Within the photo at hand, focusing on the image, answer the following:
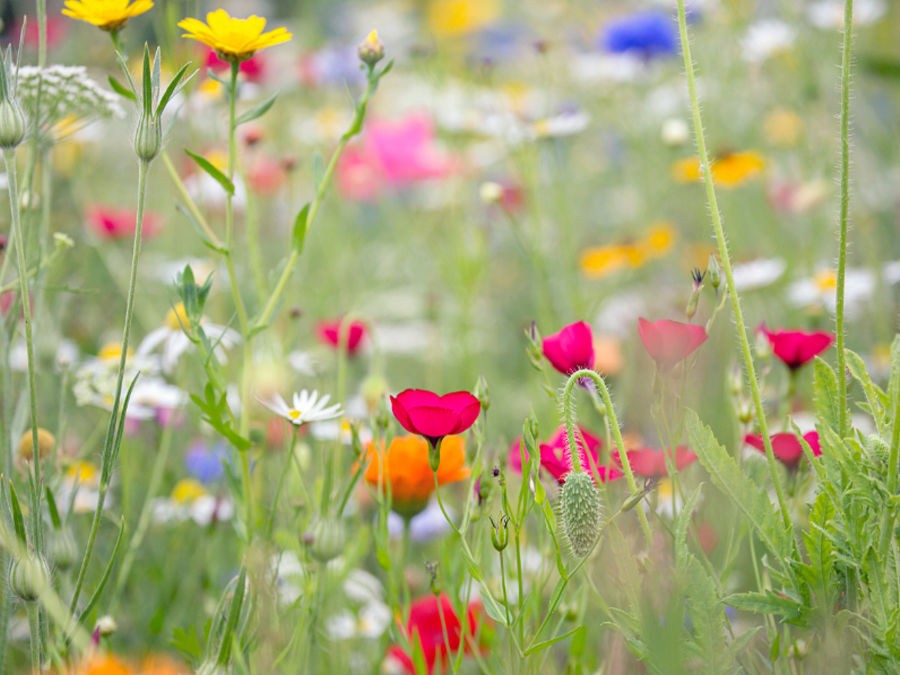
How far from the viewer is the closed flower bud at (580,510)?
2.54 ft

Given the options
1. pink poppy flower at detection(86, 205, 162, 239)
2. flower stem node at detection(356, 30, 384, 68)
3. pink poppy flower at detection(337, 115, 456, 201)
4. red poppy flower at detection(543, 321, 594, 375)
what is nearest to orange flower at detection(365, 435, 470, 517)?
red poppy flower at detection(543, 321, 594, 375)

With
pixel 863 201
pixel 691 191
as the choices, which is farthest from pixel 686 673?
pixel 691 191

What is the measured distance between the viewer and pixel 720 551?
4.09ft

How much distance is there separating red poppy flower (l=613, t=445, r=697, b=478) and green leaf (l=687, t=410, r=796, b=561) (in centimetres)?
10

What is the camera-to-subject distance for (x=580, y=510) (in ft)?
2.54

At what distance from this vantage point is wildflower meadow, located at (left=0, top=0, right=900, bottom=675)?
778 millimetres

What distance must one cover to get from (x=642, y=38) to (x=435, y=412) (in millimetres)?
1643

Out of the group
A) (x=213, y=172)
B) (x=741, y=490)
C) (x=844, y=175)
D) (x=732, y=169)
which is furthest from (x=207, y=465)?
(x=732, y=169)

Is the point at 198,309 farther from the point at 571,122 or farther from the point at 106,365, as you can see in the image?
the point at 571,122

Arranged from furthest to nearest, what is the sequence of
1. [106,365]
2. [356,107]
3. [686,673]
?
[106,365] → [356,107] → [686,673]

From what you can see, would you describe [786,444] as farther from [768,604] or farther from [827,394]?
[768,604]

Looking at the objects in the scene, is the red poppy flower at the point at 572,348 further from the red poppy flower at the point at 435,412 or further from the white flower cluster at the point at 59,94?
the white flower cluster at the point at 59,94

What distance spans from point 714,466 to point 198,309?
0.45 meters

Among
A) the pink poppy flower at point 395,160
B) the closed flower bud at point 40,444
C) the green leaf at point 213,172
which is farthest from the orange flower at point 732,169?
the closed flower bud at point 40,444
